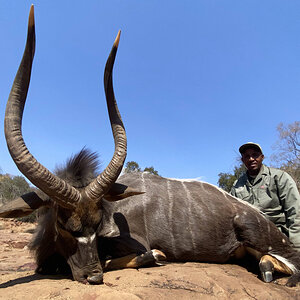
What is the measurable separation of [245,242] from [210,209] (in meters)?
0.62

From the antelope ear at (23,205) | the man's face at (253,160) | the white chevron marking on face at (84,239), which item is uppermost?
the man's face at (253,160)

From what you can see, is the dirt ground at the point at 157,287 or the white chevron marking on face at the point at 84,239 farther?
the white chevron marking on face at the point at 84,239

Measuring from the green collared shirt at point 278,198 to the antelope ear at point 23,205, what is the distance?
3.08 m

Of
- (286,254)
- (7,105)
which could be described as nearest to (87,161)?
(7,105)

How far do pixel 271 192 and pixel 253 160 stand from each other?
607mm

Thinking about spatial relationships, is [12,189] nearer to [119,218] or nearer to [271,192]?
[119,218]

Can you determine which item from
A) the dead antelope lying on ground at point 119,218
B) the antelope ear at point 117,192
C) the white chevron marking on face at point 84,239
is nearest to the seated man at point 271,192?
the dead antelope lying on ground at point 119,218

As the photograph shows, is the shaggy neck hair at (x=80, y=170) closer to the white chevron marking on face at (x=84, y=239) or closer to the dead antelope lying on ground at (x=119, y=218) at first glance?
the dead antelope lying on ground at (x=119, y=218)

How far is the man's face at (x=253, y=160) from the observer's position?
4.62 m

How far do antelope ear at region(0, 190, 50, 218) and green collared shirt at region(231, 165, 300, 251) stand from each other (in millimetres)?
3079

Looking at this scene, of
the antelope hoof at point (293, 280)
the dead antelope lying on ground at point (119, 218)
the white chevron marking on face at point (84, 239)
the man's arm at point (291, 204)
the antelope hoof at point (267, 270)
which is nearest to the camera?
the dead antelope lying on ground at point (119, 218)

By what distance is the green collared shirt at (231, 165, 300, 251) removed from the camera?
13.0 feet

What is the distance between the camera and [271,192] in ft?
14.0

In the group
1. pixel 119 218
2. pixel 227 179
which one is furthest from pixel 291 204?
pixel 227 179
